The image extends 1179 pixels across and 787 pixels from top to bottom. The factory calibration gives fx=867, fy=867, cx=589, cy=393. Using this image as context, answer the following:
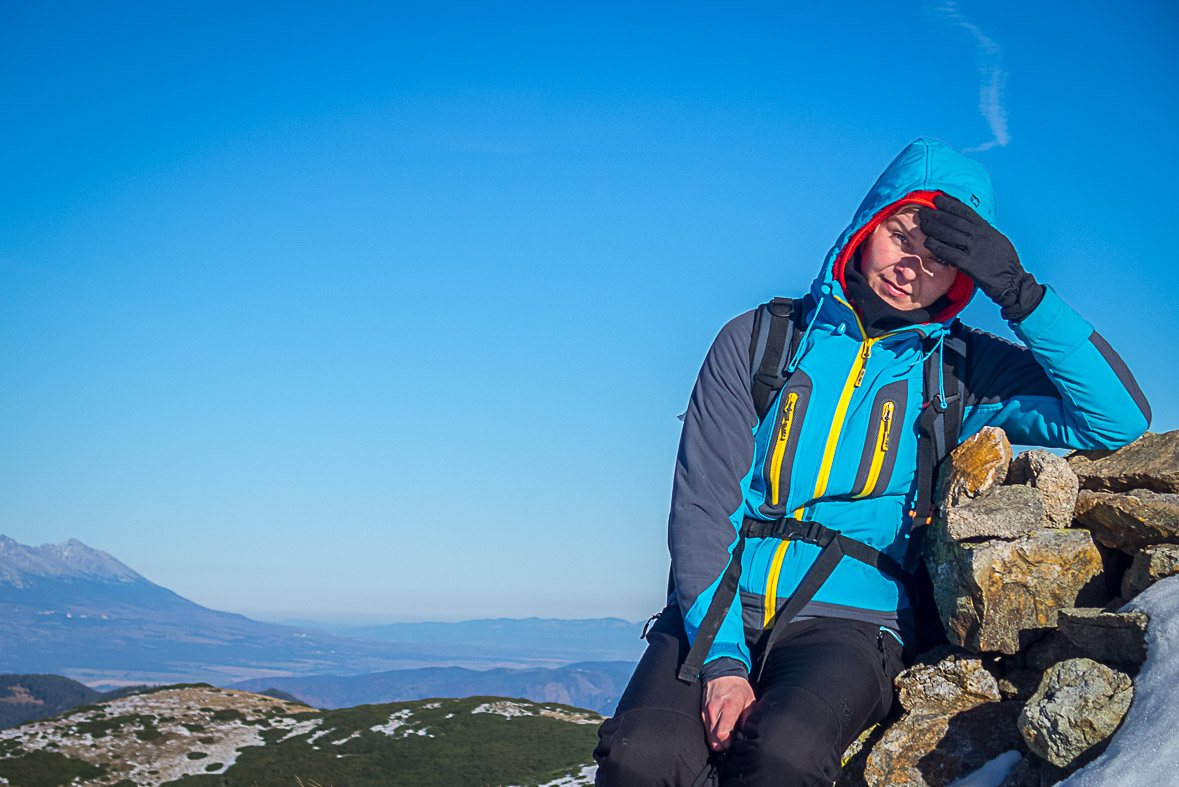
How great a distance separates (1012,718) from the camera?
4.98m

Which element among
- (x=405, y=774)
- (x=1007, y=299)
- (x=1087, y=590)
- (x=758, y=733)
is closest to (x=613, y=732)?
(x=758, y=733)

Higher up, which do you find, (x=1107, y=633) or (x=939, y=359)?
(x=939, y=359)

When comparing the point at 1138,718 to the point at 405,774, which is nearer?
the point at 1138,718

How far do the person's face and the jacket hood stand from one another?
0.10 meters

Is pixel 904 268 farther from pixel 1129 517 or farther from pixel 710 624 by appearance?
pixel 710 624

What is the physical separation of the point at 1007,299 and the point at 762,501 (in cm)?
189

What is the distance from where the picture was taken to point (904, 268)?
554 cm

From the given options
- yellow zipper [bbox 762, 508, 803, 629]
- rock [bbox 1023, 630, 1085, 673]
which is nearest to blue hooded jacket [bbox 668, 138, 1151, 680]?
yellow zipper [bbox 762, 508, 803, 629]

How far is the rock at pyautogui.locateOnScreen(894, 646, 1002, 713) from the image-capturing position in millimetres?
5109

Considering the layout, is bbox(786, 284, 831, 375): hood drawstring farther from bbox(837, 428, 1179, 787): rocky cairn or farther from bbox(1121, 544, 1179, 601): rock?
bbox(1121, 544, 1179, 601): rock

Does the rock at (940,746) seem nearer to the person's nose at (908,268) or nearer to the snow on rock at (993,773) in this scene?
the snow on rock at (993,773)

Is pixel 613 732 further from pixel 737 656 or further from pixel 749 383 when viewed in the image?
pixel 749 383

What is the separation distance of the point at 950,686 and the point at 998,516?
3.44 feet

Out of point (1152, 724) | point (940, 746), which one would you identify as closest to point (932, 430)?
point (940, 746)
